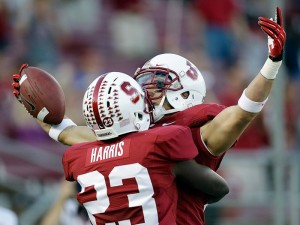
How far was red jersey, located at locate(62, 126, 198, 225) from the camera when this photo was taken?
4020 millimetres

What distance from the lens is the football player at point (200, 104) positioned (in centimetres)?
403

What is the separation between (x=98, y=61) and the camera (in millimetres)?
9945

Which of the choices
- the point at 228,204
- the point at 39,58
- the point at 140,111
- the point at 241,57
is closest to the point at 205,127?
the point at 140,111

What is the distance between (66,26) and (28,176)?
3.34m

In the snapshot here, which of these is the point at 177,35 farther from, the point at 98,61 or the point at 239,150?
the point at 239,150

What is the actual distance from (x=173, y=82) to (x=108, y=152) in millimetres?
492

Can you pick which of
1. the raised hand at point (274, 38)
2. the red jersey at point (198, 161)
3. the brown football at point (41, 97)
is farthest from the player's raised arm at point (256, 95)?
the brown football at point (41, 97)

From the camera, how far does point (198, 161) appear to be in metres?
4.20

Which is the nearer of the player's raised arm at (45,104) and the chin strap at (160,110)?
the chin strap at (160,110)

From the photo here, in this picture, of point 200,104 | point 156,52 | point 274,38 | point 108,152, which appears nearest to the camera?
point 274,38

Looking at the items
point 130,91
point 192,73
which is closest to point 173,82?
point 192,73

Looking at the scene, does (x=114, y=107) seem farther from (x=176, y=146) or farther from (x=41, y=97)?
(x=41, y=97)

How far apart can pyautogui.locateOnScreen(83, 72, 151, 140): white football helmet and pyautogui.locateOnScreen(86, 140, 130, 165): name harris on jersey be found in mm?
42

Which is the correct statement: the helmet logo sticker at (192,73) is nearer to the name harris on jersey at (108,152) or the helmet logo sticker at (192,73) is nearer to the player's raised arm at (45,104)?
the name harris on jersey at (108,152)
